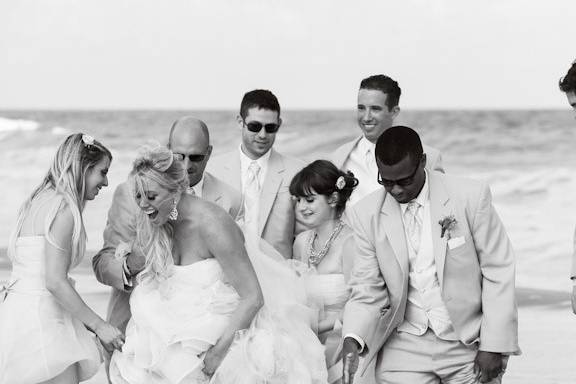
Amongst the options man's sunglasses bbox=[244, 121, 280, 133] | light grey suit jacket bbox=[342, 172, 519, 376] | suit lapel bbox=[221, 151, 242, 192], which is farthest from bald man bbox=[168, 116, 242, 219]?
light grey suit jacket bbox=[342, 172, 519, 376]

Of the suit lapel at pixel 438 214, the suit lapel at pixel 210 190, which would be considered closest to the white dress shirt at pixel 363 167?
the suit lapel at pixel 210 190

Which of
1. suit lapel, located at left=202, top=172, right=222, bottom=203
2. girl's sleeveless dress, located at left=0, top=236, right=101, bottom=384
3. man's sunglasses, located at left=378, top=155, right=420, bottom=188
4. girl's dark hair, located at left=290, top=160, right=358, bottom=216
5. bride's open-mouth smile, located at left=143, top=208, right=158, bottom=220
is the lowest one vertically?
girl's sleeveless dress, located at left=0, top=236, right=101, bottom=384

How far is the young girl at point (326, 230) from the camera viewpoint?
18.1 feet

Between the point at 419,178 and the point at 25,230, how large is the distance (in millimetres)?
1883

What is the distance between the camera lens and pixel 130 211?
545 cm

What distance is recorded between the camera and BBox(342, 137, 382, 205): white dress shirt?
6.68 metres

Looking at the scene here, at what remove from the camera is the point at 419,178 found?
4.88 meters

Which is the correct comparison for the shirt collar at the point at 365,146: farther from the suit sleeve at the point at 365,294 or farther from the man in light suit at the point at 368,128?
the suit sleeve at the point at 365,294

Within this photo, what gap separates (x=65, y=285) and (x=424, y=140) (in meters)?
21.6

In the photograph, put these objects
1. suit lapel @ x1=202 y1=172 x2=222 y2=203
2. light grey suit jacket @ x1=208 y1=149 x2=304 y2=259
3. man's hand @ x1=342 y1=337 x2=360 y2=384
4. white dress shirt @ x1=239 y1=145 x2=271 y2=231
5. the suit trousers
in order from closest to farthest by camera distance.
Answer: man's hand @ x1=342 y1=337 x2=360 y2=384, the suit trousers, suit lapel @ x1=202 y1=172 x2=222 y2=203, light grey suit jacket @ x1=208 y1=149 x2=304 y2=259, white dress shirt @ x1=239 y1=145 x2=271 y2=231

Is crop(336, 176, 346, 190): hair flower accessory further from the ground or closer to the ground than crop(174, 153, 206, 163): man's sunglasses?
closer to the ground

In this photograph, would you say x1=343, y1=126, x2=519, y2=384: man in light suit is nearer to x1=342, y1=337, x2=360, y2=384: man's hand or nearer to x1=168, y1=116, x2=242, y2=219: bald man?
x1=342, y1=337, x2=360, y2=384: man's hand

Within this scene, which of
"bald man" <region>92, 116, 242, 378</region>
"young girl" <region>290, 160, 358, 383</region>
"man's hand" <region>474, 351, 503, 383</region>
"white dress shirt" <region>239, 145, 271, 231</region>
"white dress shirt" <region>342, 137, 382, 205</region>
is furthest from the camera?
"white dress shirt" <region>342, 137, 382, 205</region>

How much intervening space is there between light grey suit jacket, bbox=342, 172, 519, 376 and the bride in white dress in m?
0.36
